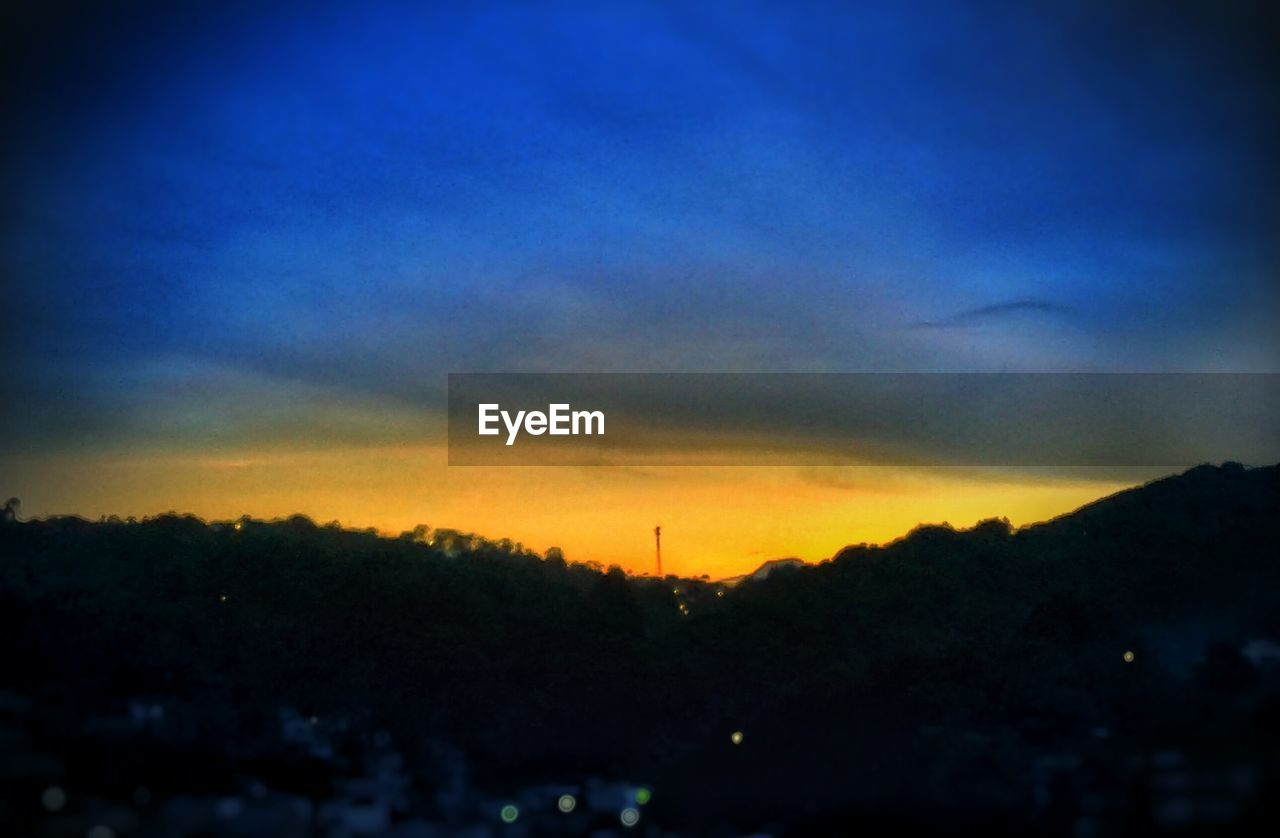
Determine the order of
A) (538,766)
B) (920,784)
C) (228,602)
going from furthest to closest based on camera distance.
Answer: (228,602) → (538,766) → (920,784)

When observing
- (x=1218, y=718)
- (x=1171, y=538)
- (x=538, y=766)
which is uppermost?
(x=1171, y=538)

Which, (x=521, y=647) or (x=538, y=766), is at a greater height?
(x=521, y=647)

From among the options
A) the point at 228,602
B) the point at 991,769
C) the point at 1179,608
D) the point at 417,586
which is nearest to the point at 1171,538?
the point at 1179,608

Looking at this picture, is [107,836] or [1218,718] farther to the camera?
[1218,718]

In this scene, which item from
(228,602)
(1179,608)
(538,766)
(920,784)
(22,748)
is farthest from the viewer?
(228,602)

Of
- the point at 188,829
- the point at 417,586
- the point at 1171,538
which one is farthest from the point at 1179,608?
the point at 188,829

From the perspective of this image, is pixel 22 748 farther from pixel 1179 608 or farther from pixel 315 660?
pixel 1179 608

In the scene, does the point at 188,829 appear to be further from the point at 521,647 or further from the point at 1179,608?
the point at 1179,608
